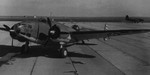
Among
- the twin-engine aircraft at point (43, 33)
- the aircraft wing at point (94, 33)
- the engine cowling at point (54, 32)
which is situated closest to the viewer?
the twin-engine aircraft at point (43, 33)

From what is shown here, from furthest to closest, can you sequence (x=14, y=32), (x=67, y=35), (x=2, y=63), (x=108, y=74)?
(x=67, y=35) < (x=14, y=32) < (x=2, y=63) < (x=108, y=74)

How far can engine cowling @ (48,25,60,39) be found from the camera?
17.5 m

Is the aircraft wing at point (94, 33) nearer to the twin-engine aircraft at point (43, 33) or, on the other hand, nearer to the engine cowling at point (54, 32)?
the twin-engine aircraft at point (43, 33)

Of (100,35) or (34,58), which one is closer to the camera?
(34,58)

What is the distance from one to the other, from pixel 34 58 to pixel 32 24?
253 centimetres

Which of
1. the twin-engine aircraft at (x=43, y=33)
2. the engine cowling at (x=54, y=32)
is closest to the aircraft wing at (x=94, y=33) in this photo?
the twin-engine aircraft at (x=43, y=33)

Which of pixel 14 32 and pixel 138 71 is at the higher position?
pixel 14 32

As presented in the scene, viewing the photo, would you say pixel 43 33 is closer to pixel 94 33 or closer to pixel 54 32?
pixel 54 32

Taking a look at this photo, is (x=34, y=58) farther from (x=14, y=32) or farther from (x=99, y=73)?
(x=99, y=73)

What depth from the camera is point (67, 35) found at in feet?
61.1

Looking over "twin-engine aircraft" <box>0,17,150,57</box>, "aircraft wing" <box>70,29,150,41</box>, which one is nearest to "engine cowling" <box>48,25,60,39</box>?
"twin-engine aircraft" <box>0,17,150,57</box>

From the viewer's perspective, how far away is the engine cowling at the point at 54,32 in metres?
17.5

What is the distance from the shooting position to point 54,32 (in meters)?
17.6

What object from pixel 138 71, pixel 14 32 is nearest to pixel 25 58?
pixel 14 32
